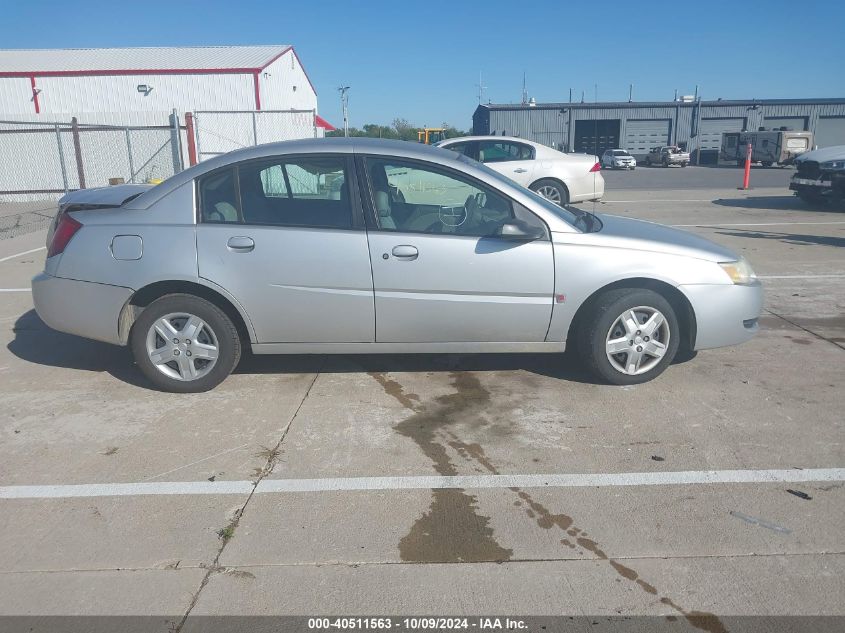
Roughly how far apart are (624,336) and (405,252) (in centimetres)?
160

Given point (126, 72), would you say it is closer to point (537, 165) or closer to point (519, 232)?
point (537, 165)

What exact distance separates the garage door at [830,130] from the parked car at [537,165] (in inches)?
1952

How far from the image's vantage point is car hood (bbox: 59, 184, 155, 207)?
5.05 m

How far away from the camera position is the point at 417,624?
2.59 m

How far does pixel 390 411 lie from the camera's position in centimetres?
451

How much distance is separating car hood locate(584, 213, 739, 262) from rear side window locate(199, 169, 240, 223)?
2.43 meters

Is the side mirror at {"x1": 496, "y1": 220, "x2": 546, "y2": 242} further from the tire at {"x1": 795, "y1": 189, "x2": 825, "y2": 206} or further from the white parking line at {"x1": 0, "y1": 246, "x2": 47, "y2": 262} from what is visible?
the tire at {"x1": 795, "y1": 189, "x2": 825, "y2": 206}

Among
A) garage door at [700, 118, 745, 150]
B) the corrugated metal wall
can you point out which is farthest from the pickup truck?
garage door at [700, 118, 745, 150]

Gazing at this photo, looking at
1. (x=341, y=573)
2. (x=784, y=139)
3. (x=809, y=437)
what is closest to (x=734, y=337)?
(x=809, y=437)

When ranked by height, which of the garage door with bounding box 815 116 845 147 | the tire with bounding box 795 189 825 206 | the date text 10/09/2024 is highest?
the garage door with bounding box 815 116 845 147

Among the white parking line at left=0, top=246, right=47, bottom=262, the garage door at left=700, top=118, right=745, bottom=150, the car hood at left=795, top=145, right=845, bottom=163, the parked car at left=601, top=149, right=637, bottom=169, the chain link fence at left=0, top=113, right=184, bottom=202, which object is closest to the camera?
the white parking line at left=0, top=246, right=47, bottom=262

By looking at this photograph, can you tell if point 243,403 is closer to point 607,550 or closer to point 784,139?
point 607,550

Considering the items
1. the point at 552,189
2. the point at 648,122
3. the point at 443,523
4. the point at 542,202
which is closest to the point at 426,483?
the point at 443,523

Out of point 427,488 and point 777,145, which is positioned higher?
point 777,145
